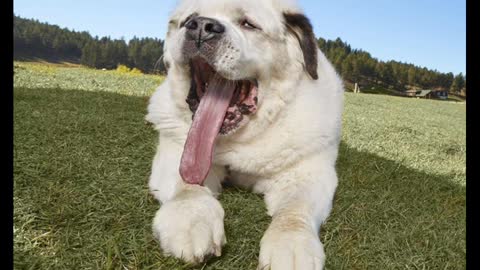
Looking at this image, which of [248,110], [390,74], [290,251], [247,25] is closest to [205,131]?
[248,110]

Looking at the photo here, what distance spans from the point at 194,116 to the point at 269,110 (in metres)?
0.41

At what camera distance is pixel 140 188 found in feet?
8.30

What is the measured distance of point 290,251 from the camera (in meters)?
1.63

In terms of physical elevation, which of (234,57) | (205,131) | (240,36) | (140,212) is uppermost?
(240,36)

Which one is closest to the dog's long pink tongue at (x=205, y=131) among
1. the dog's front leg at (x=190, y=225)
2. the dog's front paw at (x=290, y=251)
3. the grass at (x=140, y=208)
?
the dog's front leg at (x=190, y=225)

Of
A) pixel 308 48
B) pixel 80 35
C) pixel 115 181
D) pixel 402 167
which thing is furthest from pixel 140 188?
pixel 80 35

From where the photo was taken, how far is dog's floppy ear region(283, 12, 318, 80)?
2.66 m

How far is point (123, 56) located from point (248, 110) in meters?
32.3

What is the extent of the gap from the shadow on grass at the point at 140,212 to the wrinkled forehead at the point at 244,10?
3.21ft

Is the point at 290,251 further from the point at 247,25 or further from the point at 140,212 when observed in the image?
the point at 247,25

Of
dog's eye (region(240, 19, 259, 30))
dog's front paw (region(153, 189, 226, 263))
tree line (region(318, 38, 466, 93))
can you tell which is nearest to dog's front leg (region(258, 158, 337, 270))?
dog's front paw (region(153, 189, 226, 263))

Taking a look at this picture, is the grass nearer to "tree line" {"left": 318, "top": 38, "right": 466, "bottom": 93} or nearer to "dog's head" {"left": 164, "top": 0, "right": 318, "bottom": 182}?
"dog's head" {"left": 164, "top": 0, "right": 318, "bottom": 182}

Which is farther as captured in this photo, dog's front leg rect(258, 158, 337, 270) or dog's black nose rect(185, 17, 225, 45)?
dog's black nose rect(185, 17, 225, 45)
